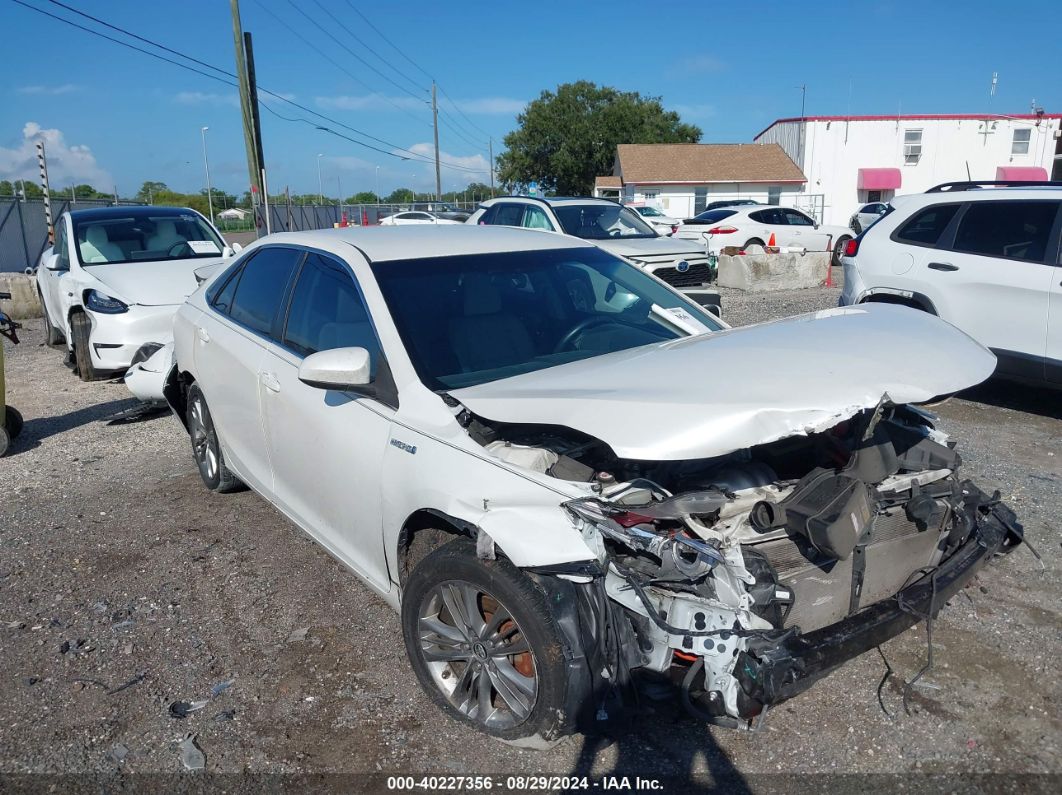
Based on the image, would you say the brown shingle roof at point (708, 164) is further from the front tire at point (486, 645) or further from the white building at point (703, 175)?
the front tire at point (486, 645)

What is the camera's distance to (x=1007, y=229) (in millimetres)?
6891

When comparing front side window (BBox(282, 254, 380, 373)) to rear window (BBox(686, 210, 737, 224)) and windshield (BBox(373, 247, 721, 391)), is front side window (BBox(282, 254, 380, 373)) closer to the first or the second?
windshield (BBox(373, 247, 721, 391))

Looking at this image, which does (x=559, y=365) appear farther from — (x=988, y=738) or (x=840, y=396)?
(x=988, y=738)

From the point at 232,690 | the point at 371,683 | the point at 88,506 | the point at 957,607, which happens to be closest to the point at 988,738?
the point at 957,607

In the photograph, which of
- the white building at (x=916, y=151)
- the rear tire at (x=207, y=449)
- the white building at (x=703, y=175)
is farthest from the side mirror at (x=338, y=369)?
the white building at (x=916, y=151)

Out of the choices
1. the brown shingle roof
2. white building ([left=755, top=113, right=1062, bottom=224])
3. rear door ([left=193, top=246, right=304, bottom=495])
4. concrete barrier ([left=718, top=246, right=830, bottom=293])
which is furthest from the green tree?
rear door ([left=193, top=246, right=304, bottom=495])

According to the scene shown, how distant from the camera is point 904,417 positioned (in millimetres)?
3732

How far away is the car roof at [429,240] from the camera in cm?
393

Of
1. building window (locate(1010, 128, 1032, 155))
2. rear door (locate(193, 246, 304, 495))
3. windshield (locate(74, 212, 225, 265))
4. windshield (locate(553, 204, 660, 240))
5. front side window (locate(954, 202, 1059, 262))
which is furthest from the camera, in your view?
building window (locate(1010, 128, 1032, 155))

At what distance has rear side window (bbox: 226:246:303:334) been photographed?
4.31 m

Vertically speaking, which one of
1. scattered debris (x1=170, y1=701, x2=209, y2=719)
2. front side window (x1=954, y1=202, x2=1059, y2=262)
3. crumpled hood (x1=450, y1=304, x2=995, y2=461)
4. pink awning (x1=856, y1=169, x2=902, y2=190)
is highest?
pink awning (x1=856, y1=169, x2=902, y2=190)

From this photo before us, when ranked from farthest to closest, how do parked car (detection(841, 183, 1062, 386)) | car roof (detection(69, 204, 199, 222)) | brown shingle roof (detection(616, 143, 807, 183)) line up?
1. brown shingle roof (detection(616, 143, 807, 183))
2. car roof (detection(69, 204, 199, 222))
3. parked car (detection(841, 183, 1062, 386))

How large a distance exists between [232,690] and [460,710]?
1036 mm

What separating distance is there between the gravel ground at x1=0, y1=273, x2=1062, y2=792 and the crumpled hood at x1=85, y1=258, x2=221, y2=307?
12.5 ft
